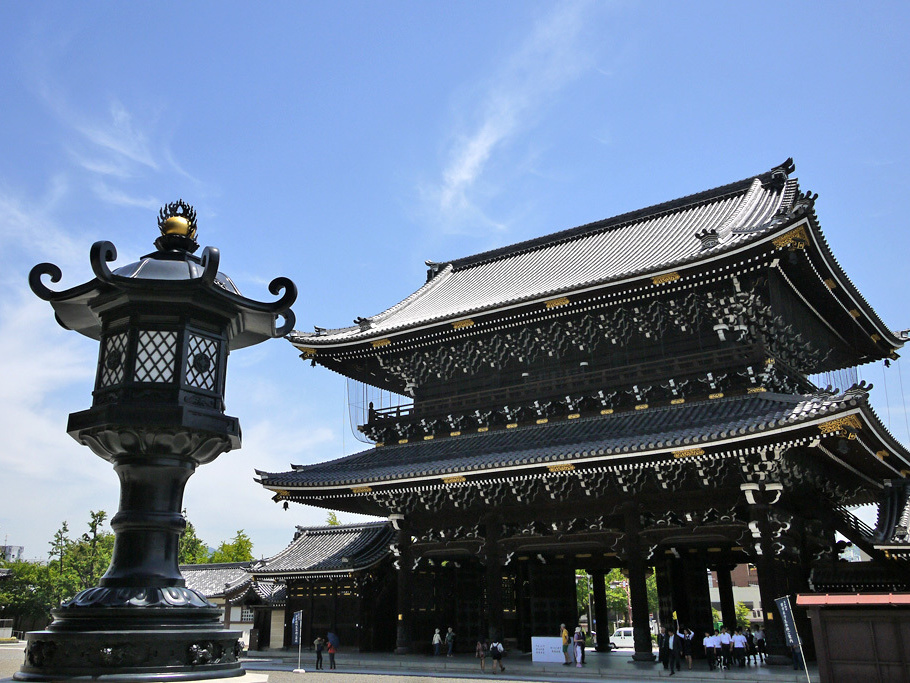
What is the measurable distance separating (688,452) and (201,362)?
13.9 metres

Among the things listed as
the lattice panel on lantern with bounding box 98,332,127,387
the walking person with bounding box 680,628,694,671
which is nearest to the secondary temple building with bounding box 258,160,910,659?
the walking person with bounding box 680,628,694,671

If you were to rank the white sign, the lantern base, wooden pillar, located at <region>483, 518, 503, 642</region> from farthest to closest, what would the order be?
wooden pillar, located at <region>483, 518, 503, 642</region> → the white sign → the lantern base

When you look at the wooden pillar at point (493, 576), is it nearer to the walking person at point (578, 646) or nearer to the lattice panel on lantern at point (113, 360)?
the walking person at point (578, 646)

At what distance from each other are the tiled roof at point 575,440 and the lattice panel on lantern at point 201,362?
1356 cm

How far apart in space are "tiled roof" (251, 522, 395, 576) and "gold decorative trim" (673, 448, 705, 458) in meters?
11.8

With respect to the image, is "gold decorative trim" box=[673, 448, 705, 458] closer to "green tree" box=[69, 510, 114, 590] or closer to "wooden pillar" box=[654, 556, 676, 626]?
A: "wooden pillar" box=[654, 556, 676, 626]

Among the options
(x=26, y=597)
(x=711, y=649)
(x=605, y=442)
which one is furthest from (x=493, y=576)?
(x=26, y=597)

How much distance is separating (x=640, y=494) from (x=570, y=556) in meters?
5.24

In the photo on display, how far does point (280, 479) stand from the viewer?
23312mm

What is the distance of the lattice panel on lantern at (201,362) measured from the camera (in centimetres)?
560

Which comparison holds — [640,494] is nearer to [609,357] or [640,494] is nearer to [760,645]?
[609,357]

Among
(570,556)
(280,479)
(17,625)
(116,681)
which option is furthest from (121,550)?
(17,625)

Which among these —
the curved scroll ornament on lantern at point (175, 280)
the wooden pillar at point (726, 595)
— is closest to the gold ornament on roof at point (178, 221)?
the curved scroll ornament on lantern at point (175, 280)

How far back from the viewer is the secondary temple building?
18.3 meters
